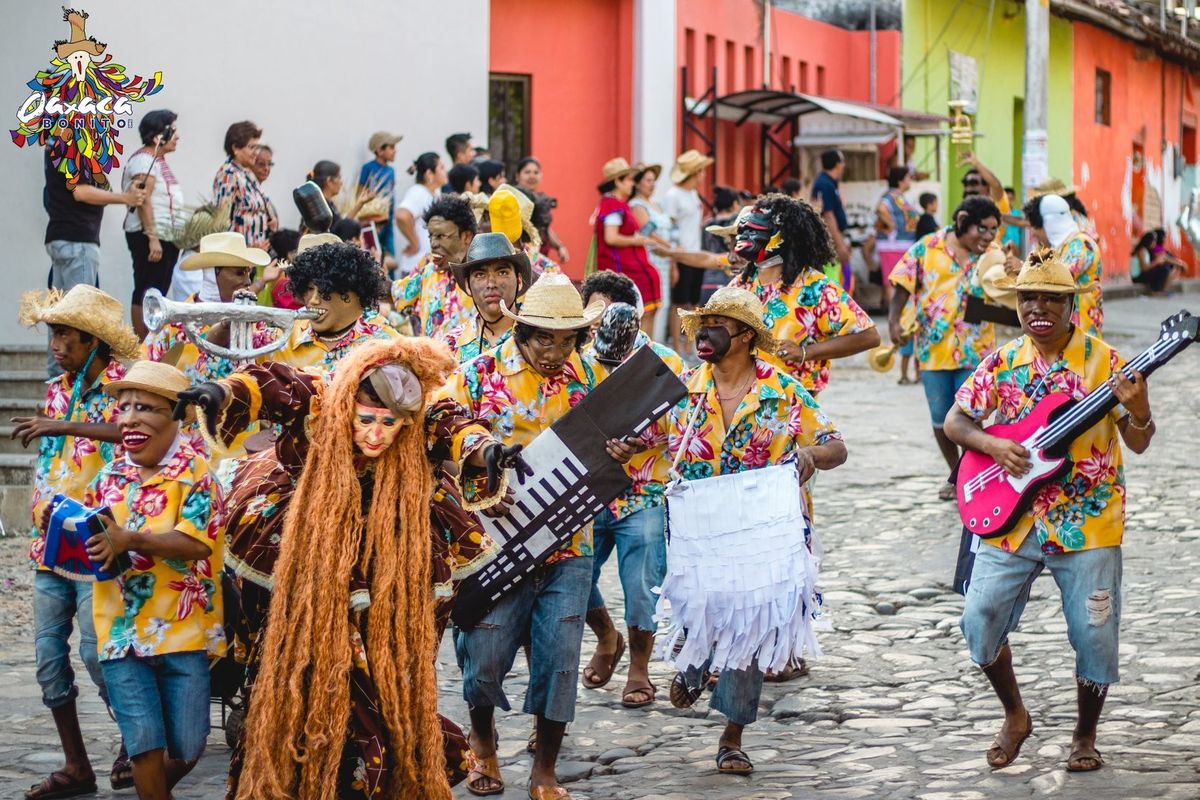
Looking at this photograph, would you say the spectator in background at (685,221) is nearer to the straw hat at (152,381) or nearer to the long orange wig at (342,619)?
the straw hat at (152,381)

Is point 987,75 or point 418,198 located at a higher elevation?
point 987,75

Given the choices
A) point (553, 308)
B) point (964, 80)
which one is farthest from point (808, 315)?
point (964, 80)

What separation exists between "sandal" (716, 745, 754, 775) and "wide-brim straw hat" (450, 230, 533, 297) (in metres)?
2.37

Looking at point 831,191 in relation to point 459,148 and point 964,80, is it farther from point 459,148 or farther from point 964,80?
point 964,80

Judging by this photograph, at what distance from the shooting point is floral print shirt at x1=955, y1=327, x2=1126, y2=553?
617 cm

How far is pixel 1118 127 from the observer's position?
37344 millimetres

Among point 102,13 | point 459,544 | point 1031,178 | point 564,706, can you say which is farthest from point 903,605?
point 1031,178

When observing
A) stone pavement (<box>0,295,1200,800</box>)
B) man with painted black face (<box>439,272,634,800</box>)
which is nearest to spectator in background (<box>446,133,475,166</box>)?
stone pavement (<box>0,295,1200,800</box>)

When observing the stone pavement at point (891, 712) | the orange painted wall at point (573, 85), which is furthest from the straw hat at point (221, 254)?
the orange painted wall at point (573, 85)

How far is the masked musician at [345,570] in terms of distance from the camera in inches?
193

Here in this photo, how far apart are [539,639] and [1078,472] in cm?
197

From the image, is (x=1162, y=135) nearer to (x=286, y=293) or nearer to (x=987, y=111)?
(x=987, y=111)

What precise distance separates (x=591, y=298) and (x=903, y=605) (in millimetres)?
2385

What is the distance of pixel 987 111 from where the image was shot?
1222 inches
